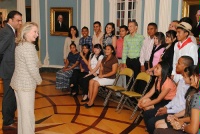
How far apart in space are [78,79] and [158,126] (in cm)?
347

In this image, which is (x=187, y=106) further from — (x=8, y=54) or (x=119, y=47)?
(x=119, y=47)

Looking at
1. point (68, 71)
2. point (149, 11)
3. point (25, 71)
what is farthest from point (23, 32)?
point (149, 11)

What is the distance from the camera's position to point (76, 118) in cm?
493

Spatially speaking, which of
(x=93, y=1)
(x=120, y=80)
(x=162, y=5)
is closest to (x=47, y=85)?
(x=120, y=80)

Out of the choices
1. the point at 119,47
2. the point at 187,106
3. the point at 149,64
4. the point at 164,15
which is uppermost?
the point at 164,15

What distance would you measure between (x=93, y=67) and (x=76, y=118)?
1606mm

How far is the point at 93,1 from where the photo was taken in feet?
27.8

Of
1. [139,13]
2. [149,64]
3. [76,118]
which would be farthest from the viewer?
[139,13]

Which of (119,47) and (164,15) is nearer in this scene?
(119,47)

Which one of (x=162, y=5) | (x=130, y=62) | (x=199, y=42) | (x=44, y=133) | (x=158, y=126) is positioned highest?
(x=162, y=5)

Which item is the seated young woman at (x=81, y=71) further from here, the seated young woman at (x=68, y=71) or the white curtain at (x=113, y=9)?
the white curtain at (x=113, y=9)

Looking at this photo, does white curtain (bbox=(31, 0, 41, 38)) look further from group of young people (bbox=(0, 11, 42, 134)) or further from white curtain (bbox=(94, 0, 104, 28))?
group of young people (bbox=(0, 11, 42, 134))

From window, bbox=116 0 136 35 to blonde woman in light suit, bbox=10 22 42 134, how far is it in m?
4.64

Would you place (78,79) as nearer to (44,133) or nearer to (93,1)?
(44,133)
